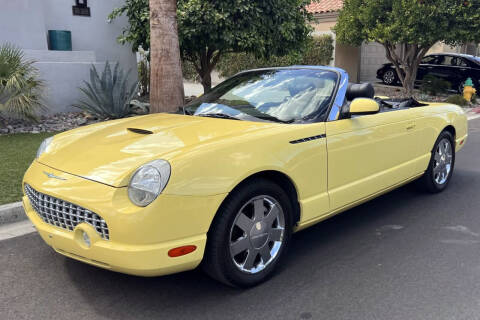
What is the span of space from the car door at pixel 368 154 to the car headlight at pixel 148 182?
1.46 meters

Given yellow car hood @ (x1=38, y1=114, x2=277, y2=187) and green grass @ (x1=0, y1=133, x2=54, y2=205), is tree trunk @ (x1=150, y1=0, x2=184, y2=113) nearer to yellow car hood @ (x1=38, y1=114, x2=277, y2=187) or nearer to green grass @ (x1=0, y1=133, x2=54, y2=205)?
green grass @ (x1=0, y1=133, x2=54, y2=205)

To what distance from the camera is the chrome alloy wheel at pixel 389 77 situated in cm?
1920

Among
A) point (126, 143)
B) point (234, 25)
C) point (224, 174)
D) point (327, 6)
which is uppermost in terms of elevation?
point (327, 6)

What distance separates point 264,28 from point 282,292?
26.5 ft

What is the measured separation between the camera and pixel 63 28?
36.7 ft

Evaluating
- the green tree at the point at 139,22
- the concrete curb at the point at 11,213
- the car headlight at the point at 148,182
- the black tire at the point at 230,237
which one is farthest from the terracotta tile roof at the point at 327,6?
the car headlight at the point at 148,182

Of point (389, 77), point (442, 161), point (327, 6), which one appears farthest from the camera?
point (327, 6)

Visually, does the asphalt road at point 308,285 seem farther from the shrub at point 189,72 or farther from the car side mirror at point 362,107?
the shrub at point 189,72

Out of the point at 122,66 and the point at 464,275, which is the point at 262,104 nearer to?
the point at 464,275

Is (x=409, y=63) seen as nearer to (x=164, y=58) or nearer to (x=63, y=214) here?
(x=164, y=58)

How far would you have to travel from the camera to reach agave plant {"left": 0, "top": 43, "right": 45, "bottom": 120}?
8391 mm

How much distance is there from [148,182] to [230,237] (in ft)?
2.21

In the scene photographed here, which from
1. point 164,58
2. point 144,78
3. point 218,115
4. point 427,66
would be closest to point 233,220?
point 218,115

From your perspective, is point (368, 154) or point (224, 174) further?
point (368, 154)
